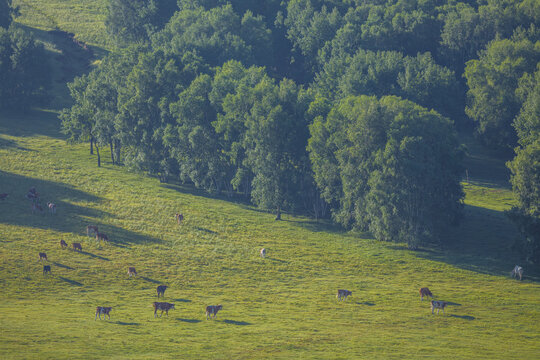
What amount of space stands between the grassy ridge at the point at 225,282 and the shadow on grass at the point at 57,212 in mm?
278

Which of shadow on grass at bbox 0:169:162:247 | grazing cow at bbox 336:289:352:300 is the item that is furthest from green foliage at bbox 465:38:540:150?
shadow on grass at bbox 0:169:162:247

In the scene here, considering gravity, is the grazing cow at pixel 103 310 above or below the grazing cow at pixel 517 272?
below

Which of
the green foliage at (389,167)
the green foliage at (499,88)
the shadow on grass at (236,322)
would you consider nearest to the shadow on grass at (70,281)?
the shadow on grass at (236,322)

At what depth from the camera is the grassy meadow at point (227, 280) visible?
61.1m

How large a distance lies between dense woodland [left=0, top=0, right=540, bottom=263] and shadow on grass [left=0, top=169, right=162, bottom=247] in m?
15.8

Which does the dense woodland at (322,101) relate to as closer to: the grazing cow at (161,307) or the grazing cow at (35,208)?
the grazing cow at (35,208)

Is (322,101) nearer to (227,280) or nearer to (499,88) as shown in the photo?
(227,280)

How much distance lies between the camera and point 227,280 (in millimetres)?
81562

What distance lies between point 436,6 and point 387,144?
299 ft

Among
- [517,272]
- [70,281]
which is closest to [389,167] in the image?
[517,272]

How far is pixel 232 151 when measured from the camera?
379 feet

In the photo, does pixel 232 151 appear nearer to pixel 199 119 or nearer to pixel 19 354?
pixel 199 119

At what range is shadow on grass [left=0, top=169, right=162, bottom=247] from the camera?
94062 mm

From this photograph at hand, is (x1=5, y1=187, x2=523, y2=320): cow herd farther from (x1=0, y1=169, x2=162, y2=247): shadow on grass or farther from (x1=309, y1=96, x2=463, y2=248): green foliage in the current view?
(x1=309, y1=96, x2=463, y2=248): green foliage
